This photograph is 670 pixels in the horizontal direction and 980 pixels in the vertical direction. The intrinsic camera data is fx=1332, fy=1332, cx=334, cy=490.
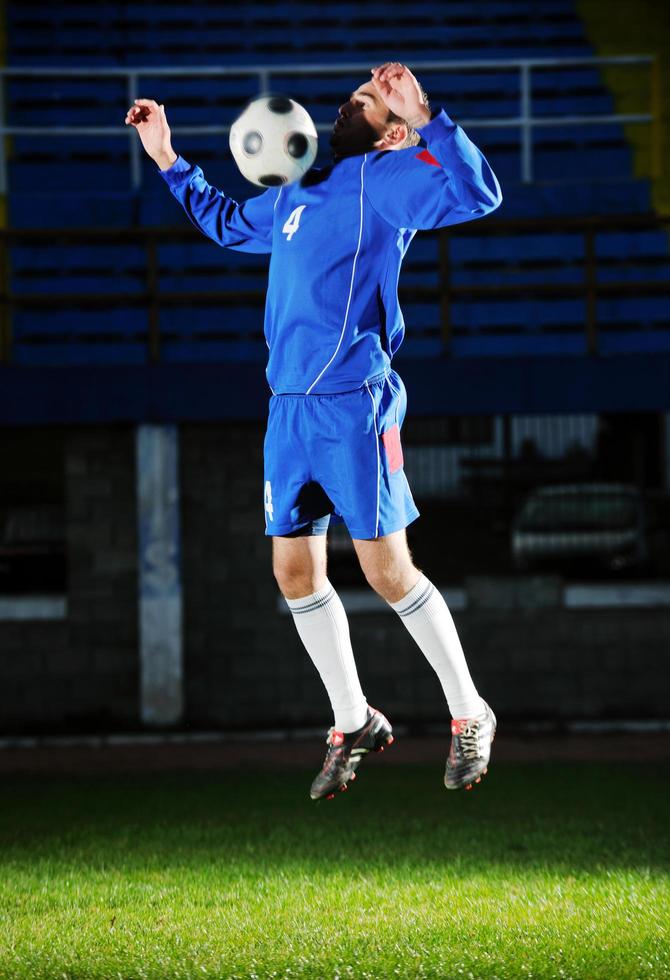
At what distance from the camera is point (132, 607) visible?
12102 millimetres

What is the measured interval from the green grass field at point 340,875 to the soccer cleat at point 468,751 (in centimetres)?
124

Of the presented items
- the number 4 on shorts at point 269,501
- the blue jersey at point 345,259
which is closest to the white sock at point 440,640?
the number 4 on shorts at point 269,501

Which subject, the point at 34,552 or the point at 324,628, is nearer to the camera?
the point at 324,628

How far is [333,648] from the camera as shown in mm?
3994

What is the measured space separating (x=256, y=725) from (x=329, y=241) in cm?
897

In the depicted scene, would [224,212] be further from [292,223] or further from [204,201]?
[292,223]

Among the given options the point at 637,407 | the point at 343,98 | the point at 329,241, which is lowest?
the point at 637,407

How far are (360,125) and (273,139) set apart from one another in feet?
0.92

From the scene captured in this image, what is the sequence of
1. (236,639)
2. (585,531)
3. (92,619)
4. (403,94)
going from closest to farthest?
(403,94), (92,619), (236,639), (585,531)

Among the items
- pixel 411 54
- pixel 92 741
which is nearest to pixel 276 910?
pixel 92 741

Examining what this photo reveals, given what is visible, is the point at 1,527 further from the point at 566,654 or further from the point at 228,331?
the point at 566,654

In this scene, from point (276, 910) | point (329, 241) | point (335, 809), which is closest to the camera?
point (329, 241)

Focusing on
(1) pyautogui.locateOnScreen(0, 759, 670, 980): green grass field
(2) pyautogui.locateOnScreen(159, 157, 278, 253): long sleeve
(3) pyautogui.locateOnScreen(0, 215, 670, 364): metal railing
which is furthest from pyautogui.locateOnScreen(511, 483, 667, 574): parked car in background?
(2) pyautogui.locateOnScreen(159, 157, 278, 253): long sleeve

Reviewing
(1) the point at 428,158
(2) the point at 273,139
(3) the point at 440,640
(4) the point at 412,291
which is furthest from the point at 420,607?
(4) the point at 412,291
